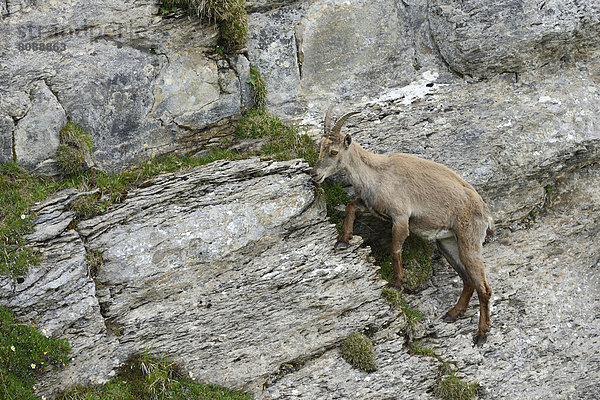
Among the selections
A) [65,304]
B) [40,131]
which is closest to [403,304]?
[65,304]

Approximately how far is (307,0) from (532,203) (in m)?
6.20

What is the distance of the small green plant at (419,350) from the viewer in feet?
33.1

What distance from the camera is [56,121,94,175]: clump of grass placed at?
1011 centimetres

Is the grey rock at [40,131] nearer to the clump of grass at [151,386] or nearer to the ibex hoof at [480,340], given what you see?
the clump of grass at [151,386]

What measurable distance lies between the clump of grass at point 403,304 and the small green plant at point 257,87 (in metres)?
4.40

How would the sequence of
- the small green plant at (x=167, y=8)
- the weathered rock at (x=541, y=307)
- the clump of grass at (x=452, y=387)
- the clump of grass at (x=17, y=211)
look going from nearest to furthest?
1. the clump of grass at (x=17, y=211)
2. the clump of grass at (x=452, y=387)
3. the weathered rock at (x=541, y=307)
4. the small green plant at (x=167, y=8)

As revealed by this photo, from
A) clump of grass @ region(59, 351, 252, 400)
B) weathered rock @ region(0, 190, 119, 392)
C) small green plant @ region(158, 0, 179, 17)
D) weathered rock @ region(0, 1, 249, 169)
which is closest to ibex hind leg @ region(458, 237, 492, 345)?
clump of grass @ region(59, 351, 252, 400)

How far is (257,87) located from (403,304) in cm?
497

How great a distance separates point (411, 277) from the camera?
1085 cm

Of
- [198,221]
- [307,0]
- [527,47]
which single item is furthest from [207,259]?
[527,47]

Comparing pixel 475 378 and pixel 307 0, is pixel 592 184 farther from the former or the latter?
pixel 307 0

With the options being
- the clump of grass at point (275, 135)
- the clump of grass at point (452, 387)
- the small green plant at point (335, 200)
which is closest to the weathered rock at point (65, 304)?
the clump of grass at point (275, 135)

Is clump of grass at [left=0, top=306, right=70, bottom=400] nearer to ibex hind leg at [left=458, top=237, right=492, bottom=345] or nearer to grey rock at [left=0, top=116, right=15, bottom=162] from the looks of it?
grey rock at [left=0, top=116, right=15, bottom=162]

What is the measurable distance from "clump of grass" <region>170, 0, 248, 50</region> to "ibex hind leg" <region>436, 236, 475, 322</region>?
5.50m
